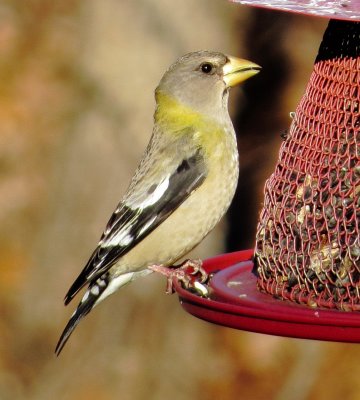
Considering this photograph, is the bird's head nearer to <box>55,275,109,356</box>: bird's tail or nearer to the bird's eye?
the bird's eye

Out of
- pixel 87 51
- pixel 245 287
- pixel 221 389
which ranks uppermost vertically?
pixel 87 51

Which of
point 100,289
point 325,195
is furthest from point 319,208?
point 100,289

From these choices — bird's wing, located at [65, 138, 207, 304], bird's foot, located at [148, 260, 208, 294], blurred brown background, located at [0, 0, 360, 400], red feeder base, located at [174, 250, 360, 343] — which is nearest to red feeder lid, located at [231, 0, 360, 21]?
red feeder base, located at [174, 250, 360, 343]

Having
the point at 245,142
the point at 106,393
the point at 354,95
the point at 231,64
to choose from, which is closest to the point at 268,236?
the point at 354,95

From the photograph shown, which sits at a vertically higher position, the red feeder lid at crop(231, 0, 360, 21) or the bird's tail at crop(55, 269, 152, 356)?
the red feeder lid at crop(231, 0, 360, 21)

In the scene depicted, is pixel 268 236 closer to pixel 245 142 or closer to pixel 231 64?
pixel 231 64

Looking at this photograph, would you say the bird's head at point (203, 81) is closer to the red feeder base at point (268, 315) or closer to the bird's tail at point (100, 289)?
the bird's tail at point (100, 289)
